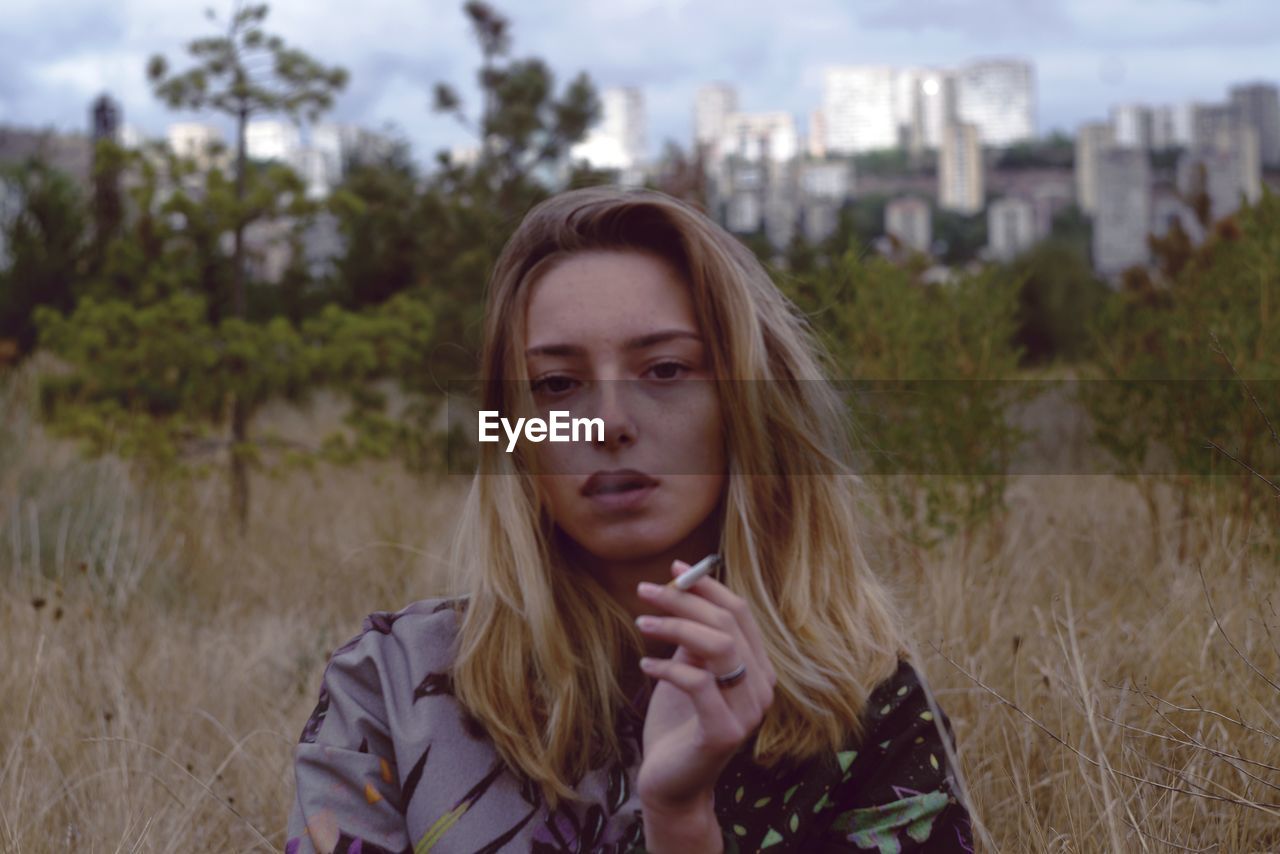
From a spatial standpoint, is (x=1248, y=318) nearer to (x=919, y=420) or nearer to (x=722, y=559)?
(x=919, y=420)

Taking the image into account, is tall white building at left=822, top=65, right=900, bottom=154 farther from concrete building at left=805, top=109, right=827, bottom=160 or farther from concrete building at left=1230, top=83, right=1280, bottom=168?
concrete building at left=1230, top=83, right=1280, bottom=168

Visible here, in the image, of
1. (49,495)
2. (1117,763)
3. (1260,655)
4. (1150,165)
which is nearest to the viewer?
(1117,763)

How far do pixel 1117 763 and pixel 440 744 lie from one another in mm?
1497

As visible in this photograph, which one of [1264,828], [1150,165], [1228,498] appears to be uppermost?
[1150,165]

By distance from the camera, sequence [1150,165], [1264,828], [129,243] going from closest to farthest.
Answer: [1264,828] < [129,243] < [1150,165]

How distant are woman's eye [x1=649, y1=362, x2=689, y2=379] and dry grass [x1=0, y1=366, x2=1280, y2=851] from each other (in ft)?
1.87

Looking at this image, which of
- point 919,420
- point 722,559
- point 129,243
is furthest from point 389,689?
point 129,243

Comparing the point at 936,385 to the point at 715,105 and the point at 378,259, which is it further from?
the point at 715,105

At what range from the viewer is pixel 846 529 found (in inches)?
73.0

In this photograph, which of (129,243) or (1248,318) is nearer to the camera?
(1248,318)

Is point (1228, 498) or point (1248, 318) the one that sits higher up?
point (1248, 318)

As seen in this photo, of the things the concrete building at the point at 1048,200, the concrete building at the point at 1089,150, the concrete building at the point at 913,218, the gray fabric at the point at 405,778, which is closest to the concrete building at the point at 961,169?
the concrete building at the point at 1048,200

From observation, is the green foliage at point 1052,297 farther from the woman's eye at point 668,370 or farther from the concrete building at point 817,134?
the concrete building at point 817,134

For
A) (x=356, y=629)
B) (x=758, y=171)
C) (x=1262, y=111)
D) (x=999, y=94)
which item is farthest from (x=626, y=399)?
(x=999, y=94)
